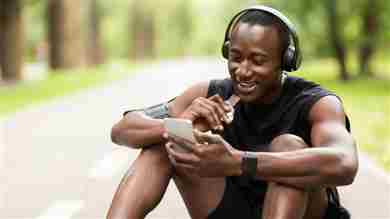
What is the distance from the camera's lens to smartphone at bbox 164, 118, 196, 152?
3.78 meters

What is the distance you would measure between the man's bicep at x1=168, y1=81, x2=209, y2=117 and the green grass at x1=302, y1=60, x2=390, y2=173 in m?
4.75

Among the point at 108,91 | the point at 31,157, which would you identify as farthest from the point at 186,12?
the point at 31,157

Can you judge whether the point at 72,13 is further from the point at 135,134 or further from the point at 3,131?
the point at 135,134

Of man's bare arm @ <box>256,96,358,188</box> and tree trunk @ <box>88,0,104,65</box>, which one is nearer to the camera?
man's bare arm @ <box>256,96,358,188</box>

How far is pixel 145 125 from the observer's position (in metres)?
4.30

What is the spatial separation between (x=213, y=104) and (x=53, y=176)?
4.74 metres

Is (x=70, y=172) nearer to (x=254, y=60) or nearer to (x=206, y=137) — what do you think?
(x=254, y=60)

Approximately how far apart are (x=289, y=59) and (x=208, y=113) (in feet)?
1.40

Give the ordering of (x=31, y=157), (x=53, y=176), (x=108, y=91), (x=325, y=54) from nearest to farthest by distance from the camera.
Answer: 1. (x=53, y=176)
2. (x=31, y=157)
3. (x=108, y=91)
4. (x=325, y=54)

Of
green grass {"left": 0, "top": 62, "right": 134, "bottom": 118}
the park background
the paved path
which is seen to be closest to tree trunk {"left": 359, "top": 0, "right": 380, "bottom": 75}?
the park background

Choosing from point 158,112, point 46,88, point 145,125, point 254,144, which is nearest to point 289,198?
point 254,144

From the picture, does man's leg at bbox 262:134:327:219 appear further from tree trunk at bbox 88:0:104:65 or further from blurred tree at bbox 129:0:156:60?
blurred tree at bbox 129:0:156:60

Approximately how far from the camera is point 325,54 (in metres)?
27.0

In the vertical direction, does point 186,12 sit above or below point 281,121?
below
